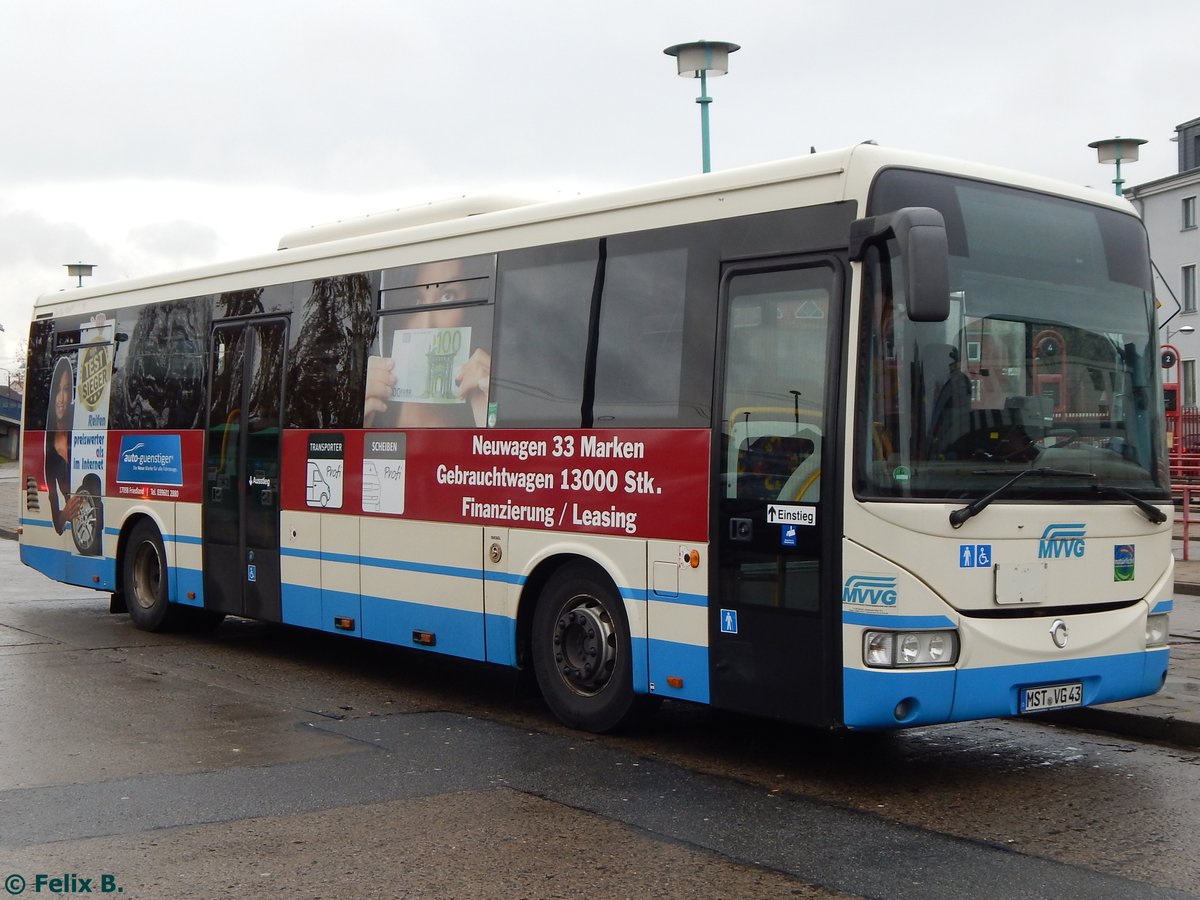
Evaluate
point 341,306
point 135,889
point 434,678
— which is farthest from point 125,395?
point 135,889

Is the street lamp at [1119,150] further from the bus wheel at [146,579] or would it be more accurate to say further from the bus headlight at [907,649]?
the bus headlight at [907,649]

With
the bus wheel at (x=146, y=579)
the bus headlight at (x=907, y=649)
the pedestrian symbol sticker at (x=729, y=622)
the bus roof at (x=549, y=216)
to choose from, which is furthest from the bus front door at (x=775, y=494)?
the bus wheel at (x=146, y=579)

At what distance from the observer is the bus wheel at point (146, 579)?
13.4 meters

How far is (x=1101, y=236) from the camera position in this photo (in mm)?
8117

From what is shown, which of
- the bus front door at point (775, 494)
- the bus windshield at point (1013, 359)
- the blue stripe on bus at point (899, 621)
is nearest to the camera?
the blue stripe on bus at point (899, 621)

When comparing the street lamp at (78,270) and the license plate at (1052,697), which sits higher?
the street lamp at (78,270)

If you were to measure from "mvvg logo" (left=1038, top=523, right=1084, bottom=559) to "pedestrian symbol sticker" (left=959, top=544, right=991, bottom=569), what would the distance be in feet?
1.22

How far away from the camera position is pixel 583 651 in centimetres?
892

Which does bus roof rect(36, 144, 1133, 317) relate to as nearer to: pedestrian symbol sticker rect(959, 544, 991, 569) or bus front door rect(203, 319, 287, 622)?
bus front door rect(203, 319, 287, 622)

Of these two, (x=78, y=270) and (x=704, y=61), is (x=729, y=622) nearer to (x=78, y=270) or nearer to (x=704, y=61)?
(x=704, y=61)

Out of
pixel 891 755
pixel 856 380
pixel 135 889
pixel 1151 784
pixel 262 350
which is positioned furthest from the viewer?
pixel 262 350

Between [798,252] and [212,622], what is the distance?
854 cm

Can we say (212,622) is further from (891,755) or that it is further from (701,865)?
(701,865)

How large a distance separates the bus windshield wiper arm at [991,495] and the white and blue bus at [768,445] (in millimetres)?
25
